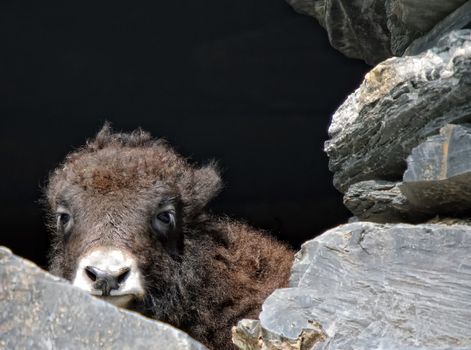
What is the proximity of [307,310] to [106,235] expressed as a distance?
1.78 metres

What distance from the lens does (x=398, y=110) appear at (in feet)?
17.0

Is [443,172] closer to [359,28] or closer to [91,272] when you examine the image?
[91,272]

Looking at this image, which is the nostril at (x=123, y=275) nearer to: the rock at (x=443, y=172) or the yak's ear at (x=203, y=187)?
the yak's ear at (x=203, y=187)

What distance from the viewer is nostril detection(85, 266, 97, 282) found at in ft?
18.1

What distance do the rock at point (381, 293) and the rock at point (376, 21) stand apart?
1567 millimetres

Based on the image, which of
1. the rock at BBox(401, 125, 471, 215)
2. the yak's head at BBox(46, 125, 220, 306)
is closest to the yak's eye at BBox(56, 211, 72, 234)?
the yak's head at BBox(46, 125, 220, 306)

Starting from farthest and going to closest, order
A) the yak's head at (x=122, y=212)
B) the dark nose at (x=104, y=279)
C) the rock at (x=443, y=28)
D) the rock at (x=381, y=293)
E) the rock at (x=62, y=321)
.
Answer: the yak's head at (x=122, y=212)
the dark nose at (x=104, y=279)
the rock at (x=443, y=28)
the rock at (x=381, y=293)
the rock at (x=62, y=321)

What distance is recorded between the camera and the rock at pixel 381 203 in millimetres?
5281

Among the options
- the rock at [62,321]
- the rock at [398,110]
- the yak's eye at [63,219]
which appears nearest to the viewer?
the rock at [62,321]

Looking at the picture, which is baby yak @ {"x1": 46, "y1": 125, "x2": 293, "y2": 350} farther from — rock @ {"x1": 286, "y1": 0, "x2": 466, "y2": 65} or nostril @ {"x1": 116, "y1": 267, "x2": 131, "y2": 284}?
rock @ {"x1": 286, "y1": 0, "x2": 466, "y2": 65}

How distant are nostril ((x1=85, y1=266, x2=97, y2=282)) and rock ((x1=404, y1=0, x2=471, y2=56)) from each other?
2509mm

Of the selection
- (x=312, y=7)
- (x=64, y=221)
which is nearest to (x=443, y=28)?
(x=64, y=221)

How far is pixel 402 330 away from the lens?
4.39 meters

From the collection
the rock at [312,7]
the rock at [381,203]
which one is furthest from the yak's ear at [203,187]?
the rock at [312,7]
